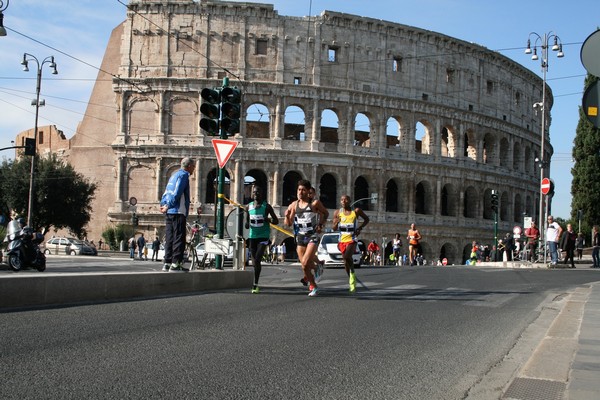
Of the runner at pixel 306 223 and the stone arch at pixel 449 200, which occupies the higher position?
the stone arch at pixel 449 200

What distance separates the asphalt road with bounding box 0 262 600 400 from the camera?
4.54 metres

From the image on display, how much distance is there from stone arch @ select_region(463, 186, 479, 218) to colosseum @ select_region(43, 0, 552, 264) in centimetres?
18

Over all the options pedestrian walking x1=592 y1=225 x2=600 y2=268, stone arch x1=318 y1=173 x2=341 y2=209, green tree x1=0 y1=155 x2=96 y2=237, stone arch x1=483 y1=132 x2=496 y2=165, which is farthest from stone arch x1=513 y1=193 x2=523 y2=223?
green tree x1=0 y1=155 x2=96 y2=237

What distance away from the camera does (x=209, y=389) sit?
445 centimetres

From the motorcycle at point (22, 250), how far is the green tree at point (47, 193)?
38.0m

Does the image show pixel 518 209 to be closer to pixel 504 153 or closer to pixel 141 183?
pixel 504 153

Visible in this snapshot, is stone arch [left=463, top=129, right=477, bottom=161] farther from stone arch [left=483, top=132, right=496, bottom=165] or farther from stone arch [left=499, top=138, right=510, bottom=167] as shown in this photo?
stone arch [left=499, top=138, right=510, bottom=167]

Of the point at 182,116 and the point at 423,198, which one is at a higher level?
the point at 182,116

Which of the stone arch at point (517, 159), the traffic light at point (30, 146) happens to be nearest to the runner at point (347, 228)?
the traffic light at point (30, 146)

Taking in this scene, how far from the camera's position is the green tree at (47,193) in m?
53.6

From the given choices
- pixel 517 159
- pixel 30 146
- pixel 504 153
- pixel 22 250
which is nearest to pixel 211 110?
pixel 22 250

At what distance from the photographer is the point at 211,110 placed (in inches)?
487

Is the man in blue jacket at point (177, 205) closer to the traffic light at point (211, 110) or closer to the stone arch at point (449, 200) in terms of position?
the traffic light at point (211, 110)

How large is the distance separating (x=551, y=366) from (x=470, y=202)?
5802 centimetres
